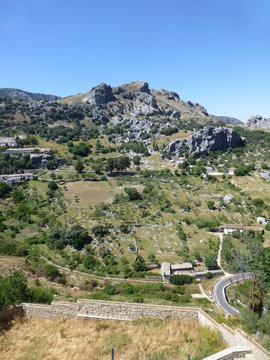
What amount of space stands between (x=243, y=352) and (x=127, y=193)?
5141 centimetres

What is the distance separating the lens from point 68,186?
224 ft

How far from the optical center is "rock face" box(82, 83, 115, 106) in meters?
144

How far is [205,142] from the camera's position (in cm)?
9400

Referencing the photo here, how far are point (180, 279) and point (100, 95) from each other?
126m

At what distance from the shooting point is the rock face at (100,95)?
14388cm

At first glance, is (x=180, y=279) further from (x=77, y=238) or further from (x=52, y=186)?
(x=52, y=186)

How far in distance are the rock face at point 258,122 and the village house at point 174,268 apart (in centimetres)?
13147

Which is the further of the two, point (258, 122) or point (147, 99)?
point (258, 122)

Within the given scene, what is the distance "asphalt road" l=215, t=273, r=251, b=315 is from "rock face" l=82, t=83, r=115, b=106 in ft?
396

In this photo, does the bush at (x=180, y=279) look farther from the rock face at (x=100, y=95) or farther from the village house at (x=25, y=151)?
the rock face at (x=100, y=95)

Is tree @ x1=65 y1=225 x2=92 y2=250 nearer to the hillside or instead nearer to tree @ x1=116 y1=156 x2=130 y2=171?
the hillside

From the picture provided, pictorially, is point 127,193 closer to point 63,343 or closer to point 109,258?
point 109,258

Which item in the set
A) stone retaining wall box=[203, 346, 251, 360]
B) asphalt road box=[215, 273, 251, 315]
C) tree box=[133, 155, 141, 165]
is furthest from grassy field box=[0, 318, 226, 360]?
tree box=[133, 155, 141, 165]

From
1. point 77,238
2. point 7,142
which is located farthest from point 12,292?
point 7,142
